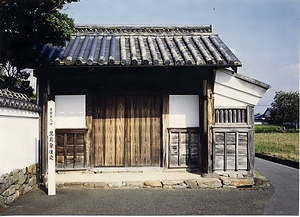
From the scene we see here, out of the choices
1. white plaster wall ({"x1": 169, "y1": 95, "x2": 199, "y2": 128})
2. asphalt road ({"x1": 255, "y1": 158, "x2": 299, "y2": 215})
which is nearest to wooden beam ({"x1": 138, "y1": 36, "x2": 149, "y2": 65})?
white plaster wall ({"x1": 169, "y1": 95, "x2": 199, "y2": 128})

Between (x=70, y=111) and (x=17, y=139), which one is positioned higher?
(x=70, y=111)

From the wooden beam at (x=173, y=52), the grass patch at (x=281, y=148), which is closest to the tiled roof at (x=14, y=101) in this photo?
the wooden beam at (x=173, y=52)

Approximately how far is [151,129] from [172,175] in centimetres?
142

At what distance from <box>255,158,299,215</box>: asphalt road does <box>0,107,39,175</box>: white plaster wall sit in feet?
16.2

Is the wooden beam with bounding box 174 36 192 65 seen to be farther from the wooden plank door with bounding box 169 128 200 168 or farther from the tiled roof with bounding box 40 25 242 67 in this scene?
the wooden plank door with bounding box 169 128 200 168

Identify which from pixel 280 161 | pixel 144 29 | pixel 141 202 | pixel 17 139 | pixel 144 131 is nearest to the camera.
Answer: pixel 141 202

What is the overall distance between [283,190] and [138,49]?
5207 millimetres

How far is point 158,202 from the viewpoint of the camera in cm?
696

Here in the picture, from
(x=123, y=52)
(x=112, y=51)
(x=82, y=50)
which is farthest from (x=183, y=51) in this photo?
(x=82, y=50)

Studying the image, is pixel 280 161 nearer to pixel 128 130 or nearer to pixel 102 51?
pixel 128 130

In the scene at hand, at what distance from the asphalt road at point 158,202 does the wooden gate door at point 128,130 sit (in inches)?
66.0

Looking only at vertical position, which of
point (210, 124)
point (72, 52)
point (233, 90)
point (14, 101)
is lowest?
point (210, 124)

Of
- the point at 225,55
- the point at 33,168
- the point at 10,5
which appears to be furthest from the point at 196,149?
the point at 10,5

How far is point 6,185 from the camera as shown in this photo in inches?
253
